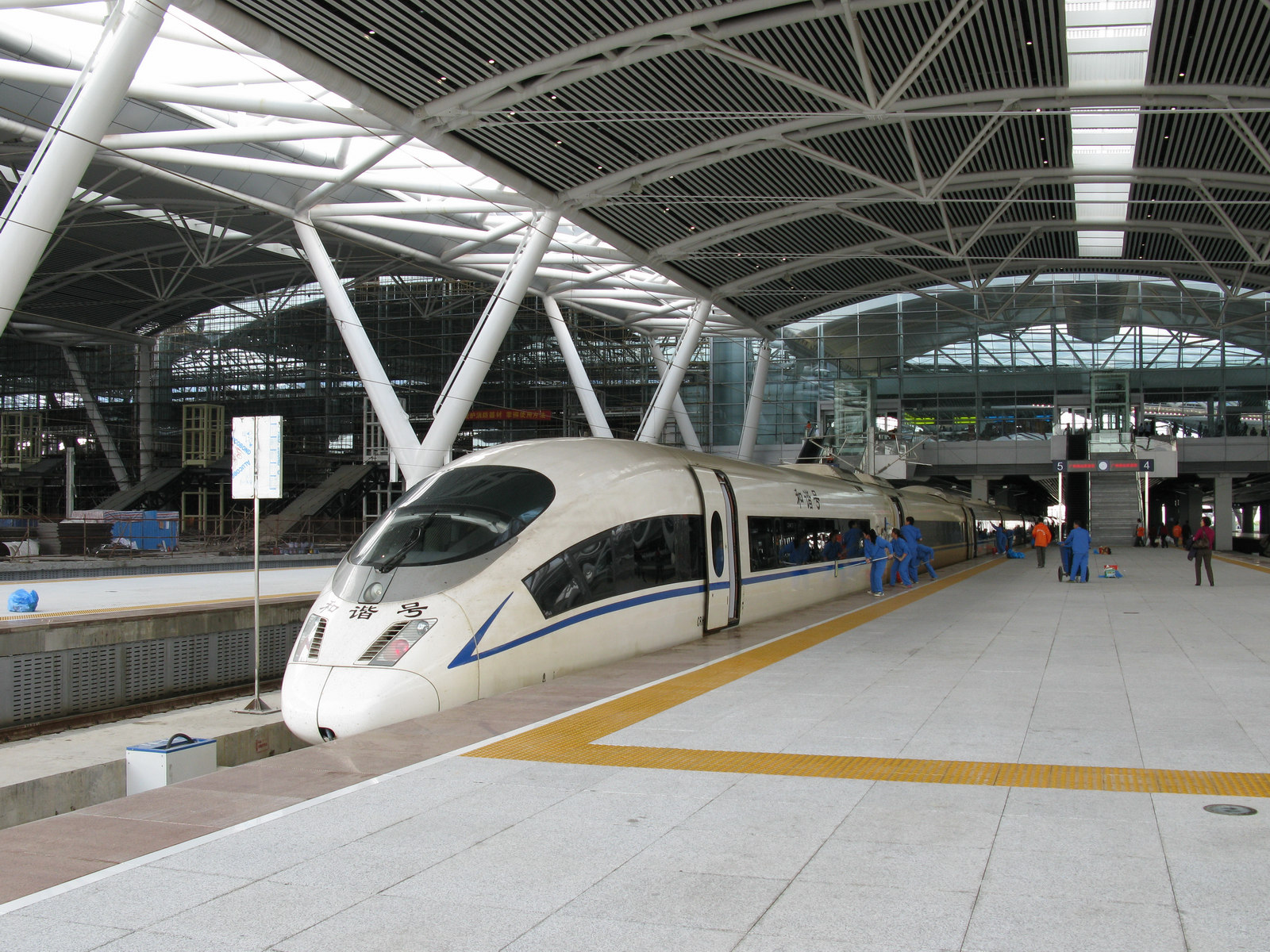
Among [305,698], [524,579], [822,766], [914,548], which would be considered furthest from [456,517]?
[914,548]

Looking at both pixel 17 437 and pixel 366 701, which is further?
pixel 17 437

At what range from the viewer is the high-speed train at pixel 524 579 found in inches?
321

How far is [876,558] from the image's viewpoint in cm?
2011

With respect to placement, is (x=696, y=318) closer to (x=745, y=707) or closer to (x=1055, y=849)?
(x=745, y=707)

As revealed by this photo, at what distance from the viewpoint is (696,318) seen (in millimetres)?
38000

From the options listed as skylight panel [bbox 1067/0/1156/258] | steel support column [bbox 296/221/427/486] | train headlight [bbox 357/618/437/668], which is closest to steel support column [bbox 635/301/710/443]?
steel support column [bbox 296/221/427/486]

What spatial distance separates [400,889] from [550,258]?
32917mm

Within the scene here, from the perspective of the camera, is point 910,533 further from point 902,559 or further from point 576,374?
point 576,374

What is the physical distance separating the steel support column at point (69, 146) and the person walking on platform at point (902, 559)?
15932mm

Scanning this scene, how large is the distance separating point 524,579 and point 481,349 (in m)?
16.6

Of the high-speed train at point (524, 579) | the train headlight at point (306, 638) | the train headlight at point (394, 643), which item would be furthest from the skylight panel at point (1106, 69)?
the train headlight at point (306, 638)

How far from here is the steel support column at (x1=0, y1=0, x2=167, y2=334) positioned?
570 inches

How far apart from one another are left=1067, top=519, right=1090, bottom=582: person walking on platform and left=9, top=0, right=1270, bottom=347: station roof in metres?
9.01

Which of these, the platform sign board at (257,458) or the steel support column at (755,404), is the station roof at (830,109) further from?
the steel support column at (755,404)
